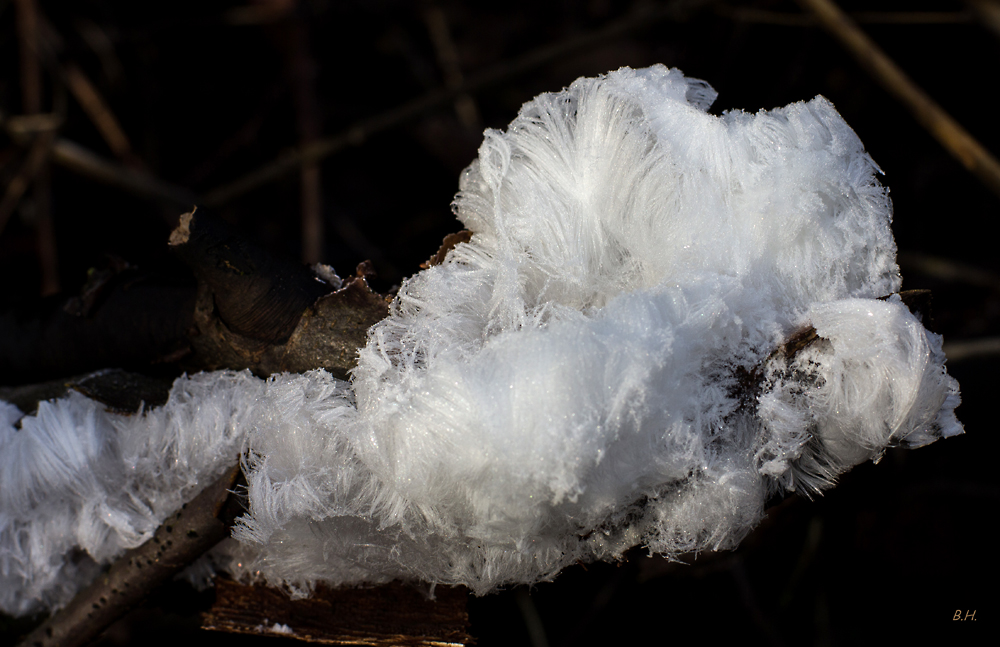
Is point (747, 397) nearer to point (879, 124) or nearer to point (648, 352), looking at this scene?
point (648, 352)

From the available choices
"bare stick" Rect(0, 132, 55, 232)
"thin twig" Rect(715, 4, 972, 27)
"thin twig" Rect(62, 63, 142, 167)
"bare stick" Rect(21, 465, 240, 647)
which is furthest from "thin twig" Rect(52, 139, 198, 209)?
"thin twig" Rect(715, 4, 972, 27)

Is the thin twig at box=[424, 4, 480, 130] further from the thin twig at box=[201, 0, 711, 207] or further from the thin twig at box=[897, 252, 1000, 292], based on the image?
the thin twig at box=[897, 252, 1000, 292]

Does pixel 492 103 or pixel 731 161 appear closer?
pixel 731 161

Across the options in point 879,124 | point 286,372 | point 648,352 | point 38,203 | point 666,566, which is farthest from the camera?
point 879,124

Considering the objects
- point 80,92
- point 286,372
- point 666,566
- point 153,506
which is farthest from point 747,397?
point 80,92

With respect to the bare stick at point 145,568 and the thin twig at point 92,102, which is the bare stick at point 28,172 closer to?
the thin twig at point 92,102
